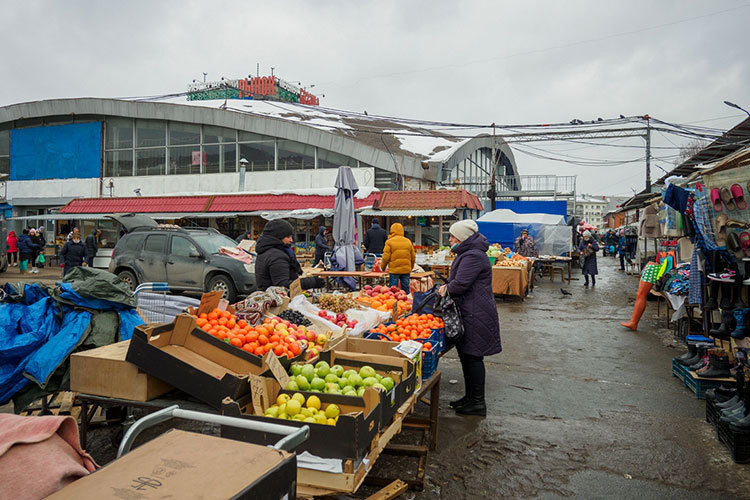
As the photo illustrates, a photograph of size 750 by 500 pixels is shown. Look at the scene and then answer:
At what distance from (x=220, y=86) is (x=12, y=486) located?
155 feet

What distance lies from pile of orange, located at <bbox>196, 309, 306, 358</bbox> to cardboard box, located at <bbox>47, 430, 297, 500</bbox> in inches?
79.0

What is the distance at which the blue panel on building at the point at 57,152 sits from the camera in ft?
90.6

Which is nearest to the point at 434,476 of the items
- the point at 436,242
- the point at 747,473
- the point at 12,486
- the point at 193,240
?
the point at 747,473

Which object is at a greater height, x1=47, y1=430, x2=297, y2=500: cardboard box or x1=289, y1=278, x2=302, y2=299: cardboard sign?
x1=289, y1=278, x2=302, y2=299: cardboard sign

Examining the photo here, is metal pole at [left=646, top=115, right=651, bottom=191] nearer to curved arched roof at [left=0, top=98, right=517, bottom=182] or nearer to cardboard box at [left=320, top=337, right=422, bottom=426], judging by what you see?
curved arched roof at [left=0, top=98, right=517, bottom=182]

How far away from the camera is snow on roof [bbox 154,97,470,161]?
25.7 metres

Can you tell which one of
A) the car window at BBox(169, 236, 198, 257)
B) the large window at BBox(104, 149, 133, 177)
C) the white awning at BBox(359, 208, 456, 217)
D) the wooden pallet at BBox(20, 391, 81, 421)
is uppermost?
the large window at BBox(104, 149, 133, 177)

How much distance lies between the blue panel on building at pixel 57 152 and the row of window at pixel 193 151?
34.0 inches

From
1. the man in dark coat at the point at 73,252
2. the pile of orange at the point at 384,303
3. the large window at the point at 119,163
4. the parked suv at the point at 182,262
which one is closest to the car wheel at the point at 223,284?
the parked suv at the point at 182,262

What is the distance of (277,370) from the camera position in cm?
320

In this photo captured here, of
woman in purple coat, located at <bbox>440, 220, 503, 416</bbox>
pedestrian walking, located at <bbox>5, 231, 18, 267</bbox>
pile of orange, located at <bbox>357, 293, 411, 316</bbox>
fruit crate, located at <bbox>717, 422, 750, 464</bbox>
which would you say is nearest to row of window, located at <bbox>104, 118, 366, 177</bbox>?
pedestrian walking, located at <bbox>5, 231, 18, 267</bbox>

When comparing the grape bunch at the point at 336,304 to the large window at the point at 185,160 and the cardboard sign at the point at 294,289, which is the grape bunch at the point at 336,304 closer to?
the cardboard sign at the point at 294,289

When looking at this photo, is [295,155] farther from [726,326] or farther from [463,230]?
[726,326]

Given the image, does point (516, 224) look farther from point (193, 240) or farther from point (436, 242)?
point (193, 240)
